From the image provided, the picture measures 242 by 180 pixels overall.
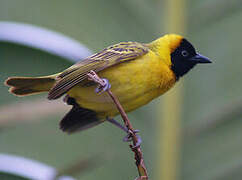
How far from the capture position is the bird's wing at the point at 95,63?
2212 millimetres

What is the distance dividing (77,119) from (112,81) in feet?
1.01

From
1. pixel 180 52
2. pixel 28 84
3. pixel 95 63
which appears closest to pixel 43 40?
pixel 28 84

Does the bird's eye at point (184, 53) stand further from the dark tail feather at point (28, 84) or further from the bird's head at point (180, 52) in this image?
the dark tail feather at point (28, 84)

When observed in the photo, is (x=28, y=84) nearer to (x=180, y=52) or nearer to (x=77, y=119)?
(x=77, y=119)

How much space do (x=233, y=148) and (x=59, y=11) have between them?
1.49 meters

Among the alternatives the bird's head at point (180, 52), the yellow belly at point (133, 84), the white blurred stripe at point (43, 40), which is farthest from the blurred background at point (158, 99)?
the yellow belly at point (133, 84)

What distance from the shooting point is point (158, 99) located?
9.95 feet

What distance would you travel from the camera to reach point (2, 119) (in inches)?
75.1

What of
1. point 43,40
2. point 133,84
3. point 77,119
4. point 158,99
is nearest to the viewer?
point 133,84

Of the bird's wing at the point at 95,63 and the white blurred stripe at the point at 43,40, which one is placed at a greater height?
the white blurred stripe at the point at 43,40

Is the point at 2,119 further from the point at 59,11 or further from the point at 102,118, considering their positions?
the point at 59,11

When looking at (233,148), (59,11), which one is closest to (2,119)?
(59,11)

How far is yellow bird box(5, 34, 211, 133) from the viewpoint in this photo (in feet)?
7.89

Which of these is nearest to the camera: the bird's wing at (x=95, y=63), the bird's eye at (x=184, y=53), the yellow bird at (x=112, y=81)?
the bird's wing at (x=95, y=63)
